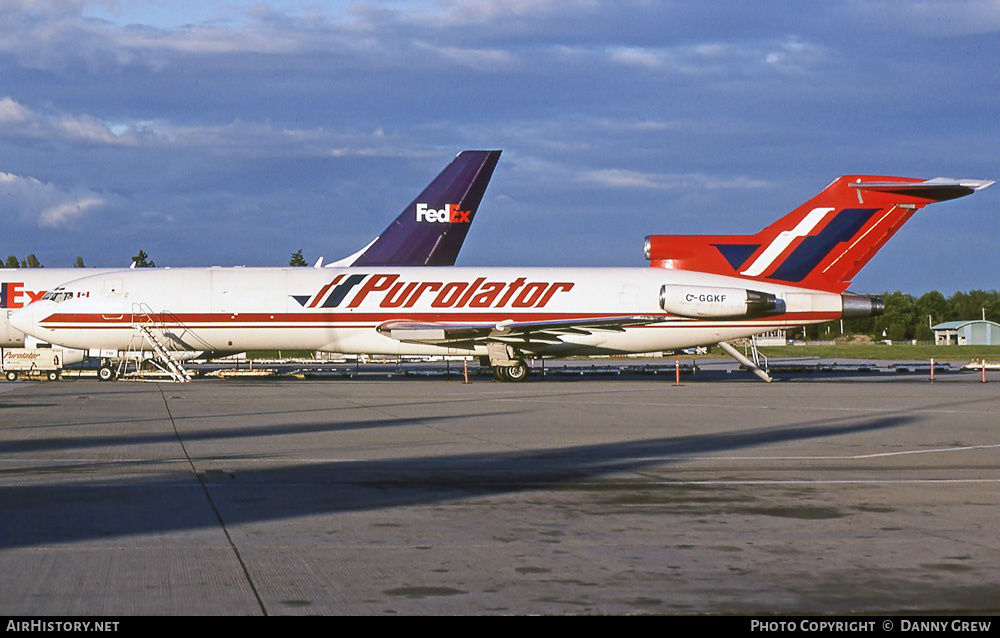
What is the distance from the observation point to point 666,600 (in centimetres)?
704

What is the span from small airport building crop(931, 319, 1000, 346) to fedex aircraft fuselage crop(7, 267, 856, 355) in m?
75.5

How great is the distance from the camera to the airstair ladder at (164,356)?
37719 millimetres

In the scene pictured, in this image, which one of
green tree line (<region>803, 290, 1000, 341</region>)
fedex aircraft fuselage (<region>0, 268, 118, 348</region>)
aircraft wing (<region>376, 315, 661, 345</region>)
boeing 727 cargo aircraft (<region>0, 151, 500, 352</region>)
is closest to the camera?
aircraft wing (<region>376, 315, 661, 345</region>)

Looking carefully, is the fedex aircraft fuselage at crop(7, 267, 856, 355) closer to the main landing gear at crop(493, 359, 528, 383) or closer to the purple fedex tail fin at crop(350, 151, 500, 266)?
the main landing gear at crop(493, 359, 528, 383)

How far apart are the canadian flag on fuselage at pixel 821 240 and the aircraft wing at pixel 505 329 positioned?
344cm

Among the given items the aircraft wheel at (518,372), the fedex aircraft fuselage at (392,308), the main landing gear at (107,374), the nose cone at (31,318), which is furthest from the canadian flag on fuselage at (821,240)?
the nose cone at (31,318)

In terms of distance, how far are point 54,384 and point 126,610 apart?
32350mm

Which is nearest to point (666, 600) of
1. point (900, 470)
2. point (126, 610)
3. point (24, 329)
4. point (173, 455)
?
point (126, 610)

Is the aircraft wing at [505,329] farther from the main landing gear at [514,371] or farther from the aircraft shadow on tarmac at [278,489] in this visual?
the aircraft shadow on tarmac at [278,489]

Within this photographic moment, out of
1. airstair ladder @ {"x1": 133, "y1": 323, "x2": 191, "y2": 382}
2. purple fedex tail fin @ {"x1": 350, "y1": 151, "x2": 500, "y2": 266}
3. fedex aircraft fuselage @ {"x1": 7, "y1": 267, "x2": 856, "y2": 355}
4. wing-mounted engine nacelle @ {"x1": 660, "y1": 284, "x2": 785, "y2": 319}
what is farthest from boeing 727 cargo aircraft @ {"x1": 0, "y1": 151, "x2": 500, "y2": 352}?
wing-mounted engine nacelle @ {"x1": 660, "y1": 284, "x2": 785, "y2": 319}

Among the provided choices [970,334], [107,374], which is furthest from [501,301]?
[970,334]

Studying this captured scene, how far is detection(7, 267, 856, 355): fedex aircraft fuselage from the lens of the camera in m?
37.5
